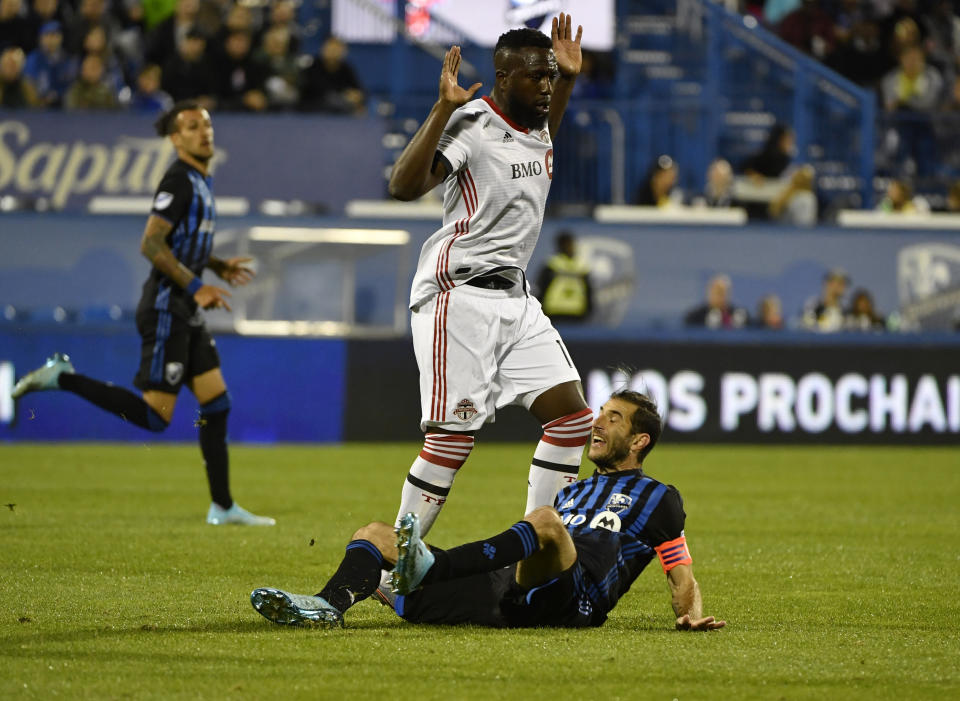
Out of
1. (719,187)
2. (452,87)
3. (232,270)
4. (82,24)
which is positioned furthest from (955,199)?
(452,87)

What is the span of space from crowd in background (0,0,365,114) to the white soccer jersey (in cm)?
1133

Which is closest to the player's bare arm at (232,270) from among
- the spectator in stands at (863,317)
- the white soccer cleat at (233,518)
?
the white soccer cleat at (233,518)

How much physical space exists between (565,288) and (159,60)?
537 cm

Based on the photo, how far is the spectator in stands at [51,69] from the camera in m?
16.5

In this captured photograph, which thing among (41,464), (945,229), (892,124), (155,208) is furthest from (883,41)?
(155,208)

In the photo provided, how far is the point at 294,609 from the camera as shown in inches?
193

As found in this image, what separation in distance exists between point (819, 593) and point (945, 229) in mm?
11954

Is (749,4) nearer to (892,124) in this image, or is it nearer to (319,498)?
(892,124)

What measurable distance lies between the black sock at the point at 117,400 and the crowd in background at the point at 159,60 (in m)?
8.56

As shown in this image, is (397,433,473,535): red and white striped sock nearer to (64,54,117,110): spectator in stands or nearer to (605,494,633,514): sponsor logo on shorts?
(605,494,633,514): sponsor logo on shorts

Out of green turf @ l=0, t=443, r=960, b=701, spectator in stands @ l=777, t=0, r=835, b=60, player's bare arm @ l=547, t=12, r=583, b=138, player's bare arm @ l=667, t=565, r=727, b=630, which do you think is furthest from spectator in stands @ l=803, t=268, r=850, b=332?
player's bare arm @ l=667, t=565, r=727, b=630

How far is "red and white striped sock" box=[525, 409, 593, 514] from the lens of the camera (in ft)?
18.3

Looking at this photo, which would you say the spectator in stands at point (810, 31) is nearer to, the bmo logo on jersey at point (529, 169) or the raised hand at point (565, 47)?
the raised hand at point (565, 47)

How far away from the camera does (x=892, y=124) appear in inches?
739
